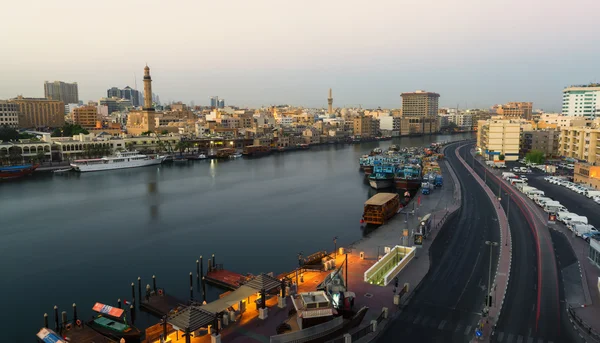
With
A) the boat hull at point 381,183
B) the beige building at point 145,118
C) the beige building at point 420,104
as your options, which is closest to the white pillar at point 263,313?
the boat hull at point 381,183

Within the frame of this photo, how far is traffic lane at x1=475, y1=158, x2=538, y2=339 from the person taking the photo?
1061cm

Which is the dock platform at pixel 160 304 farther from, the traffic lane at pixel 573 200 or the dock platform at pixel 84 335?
the traffic lane at pixel 573 200

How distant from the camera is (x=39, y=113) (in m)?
85.6

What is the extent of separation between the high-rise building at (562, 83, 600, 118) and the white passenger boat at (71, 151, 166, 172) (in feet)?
245

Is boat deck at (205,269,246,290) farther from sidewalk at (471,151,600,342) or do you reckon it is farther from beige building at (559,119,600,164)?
beige building at (559,119,600,164)

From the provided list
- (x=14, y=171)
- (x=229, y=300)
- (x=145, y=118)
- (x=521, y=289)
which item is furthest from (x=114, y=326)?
(x=145, y=118)

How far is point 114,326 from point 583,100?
294ft

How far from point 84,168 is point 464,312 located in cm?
4613

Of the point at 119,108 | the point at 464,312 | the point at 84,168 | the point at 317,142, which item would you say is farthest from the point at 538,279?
the point at 119,108

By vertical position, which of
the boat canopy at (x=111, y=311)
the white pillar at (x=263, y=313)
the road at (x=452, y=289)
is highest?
the white pillar at (x=263, y=313)

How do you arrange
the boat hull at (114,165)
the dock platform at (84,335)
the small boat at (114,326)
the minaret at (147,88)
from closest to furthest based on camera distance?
the dock platform at (84,335) < the small boat at (114,326) < the boat hull at (114,165) < the minaret at (147,88)

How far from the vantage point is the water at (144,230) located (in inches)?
623

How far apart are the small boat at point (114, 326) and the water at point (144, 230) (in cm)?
132

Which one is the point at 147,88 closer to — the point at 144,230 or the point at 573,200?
the point at 144,230
